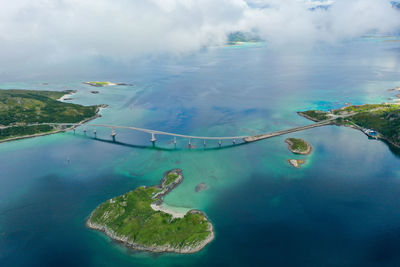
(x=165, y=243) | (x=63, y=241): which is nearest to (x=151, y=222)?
(x=165, y=243)

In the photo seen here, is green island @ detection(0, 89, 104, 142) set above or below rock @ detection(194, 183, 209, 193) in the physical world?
above

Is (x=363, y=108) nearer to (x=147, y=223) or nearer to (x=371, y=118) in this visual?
(x=371, y=118)

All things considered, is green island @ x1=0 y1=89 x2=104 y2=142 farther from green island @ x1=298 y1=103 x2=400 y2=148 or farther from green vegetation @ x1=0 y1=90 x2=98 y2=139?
green island @ x1=298 y1=103 x2=400 y2=148

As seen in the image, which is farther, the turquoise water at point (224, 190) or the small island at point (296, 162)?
the small island at point (296, 162)

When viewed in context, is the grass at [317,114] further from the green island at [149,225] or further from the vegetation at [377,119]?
the green island at [149,225]

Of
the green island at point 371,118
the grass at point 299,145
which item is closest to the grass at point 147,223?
the grass at point 299,145

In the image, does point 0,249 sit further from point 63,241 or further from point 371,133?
point 371,133

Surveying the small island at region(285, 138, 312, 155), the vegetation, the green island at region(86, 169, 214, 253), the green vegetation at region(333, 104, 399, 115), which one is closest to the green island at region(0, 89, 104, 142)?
the green island at region(86, 169, 214, 253)

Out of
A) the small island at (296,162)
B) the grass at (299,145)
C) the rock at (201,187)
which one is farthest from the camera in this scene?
the grass at (299,145)
